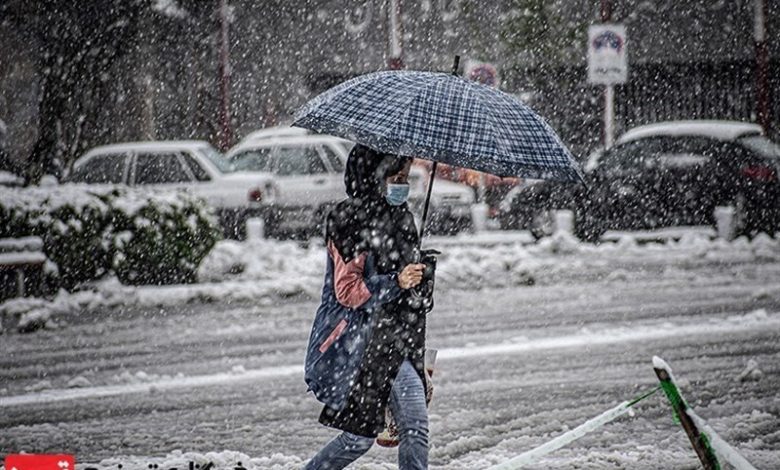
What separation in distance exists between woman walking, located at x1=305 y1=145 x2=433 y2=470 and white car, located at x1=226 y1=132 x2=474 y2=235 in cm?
1164

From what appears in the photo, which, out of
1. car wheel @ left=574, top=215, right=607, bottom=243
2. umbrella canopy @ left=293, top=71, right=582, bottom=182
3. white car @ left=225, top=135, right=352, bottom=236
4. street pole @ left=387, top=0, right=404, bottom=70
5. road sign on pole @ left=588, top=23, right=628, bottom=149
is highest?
street pole @ left=387, top=0, right=404, bottom=70

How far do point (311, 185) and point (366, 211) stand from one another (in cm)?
1229

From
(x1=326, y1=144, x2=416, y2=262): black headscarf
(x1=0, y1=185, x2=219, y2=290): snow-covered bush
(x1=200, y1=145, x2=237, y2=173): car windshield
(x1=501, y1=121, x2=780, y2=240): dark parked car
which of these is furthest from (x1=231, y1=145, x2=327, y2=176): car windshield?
(x1=326, y1=144, x2=416, y2=262): black headscarf

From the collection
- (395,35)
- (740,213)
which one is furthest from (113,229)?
(395,35)

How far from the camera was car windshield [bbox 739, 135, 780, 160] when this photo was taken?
15547 mm

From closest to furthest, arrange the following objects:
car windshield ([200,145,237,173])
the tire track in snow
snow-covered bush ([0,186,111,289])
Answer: the tire track in snow → snow-covered bush ([0,186,111,289]) → car windshield ([200,145,237,173])

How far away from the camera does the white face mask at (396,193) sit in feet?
13.5

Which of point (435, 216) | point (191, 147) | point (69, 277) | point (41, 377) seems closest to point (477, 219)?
point (435, 216)

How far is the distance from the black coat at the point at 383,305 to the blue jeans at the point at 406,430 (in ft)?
0.12

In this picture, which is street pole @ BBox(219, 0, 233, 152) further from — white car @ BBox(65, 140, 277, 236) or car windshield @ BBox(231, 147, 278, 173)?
white car @ BBox(65, 140, 277, 236)

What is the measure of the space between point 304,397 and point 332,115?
11.9ft

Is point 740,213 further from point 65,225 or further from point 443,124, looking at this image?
point 443,124

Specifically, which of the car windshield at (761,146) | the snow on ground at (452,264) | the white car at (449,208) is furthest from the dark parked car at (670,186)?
the white car at (449,208)

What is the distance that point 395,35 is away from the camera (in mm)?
22000
